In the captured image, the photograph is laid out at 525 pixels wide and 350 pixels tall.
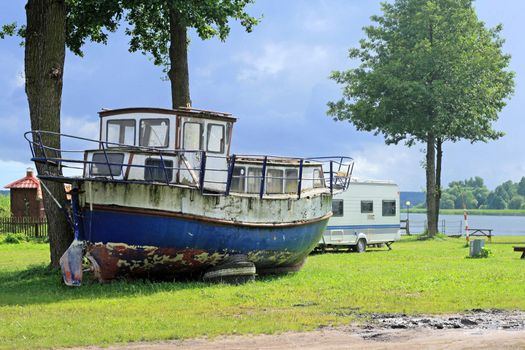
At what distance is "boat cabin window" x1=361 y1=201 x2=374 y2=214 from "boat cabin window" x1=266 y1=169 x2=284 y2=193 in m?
14.7

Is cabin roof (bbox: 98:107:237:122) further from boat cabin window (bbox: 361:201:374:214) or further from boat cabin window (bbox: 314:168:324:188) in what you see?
boat cabin window (bbox: 361:201:374:214)

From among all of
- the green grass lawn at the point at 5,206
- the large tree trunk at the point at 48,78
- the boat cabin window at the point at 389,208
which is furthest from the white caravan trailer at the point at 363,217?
the green grass lawn at the point at 5,206

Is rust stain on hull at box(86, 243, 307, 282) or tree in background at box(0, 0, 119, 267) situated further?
tree in background at box(0, 0, 119, 267)

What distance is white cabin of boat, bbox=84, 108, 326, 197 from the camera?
18.6 meters

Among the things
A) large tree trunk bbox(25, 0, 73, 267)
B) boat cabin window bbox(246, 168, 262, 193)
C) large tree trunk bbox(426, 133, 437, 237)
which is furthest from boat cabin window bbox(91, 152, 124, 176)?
large tree trunk bbox(426, 133, 437, 237)

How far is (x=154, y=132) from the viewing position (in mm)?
19438

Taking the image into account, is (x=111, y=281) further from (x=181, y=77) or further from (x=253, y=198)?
(x=181, y=77)

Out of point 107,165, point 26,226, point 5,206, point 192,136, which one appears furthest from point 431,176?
point 107,165

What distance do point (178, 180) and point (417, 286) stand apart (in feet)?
20.7

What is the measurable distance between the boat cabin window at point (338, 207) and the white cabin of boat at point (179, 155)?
42.8 feet

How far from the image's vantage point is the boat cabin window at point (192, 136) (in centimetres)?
1953

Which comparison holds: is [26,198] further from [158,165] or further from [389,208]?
[158,165]

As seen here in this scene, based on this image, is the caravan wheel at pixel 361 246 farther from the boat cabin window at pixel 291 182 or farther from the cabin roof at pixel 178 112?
the cabin roof at pixel 178 112

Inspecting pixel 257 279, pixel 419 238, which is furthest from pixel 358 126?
pixel 257 279
